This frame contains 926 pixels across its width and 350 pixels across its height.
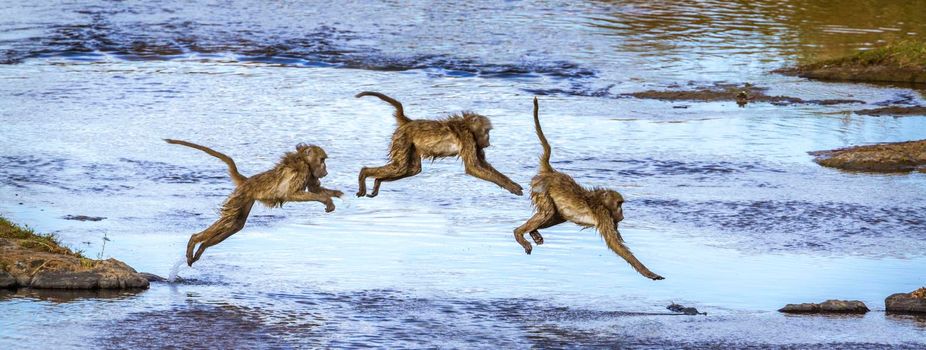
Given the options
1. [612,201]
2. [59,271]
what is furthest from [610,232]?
[59,271]

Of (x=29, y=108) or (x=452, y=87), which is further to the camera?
(x=452, y=87)

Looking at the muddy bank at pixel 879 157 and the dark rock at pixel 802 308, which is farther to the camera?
the muddy bank at pixel 879 157

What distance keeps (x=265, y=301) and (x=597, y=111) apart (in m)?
10.6

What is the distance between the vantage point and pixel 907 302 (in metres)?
10.9

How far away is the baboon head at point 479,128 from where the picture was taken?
10.8 m

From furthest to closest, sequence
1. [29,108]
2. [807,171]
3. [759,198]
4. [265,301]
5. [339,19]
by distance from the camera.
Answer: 1. [339,19]
2. [29,108]
3. [807,171]
4. [759,198]
5. [265,301]

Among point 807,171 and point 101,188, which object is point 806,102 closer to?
point 807,171

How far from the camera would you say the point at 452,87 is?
2280 centimetres

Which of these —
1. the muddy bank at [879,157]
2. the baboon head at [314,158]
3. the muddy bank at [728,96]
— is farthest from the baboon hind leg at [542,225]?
the muddy bank at [728,96]

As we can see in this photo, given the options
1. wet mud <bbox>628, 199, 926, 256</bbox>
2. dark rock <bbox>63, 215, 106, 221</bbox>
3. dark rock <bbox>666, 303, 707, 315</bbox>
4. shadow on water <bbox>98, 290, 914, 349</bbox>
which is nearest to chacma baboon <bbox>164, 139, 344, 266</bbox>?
shadow on water <bbox>98, 290, 914, 349</bbox>

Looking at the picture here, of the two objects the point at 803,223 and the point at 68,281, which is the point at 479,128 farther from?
the point at 803,223

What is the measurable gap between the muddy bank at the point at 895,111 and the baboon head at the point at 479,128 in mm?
11109

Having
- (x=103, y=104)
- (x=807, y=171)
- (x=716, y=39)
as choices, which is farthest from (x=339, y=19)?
(x=807, y=171)

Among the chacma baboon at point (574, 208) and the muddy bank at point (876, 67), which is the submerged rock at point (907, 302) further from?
the muddy bank at point (876, 67)
